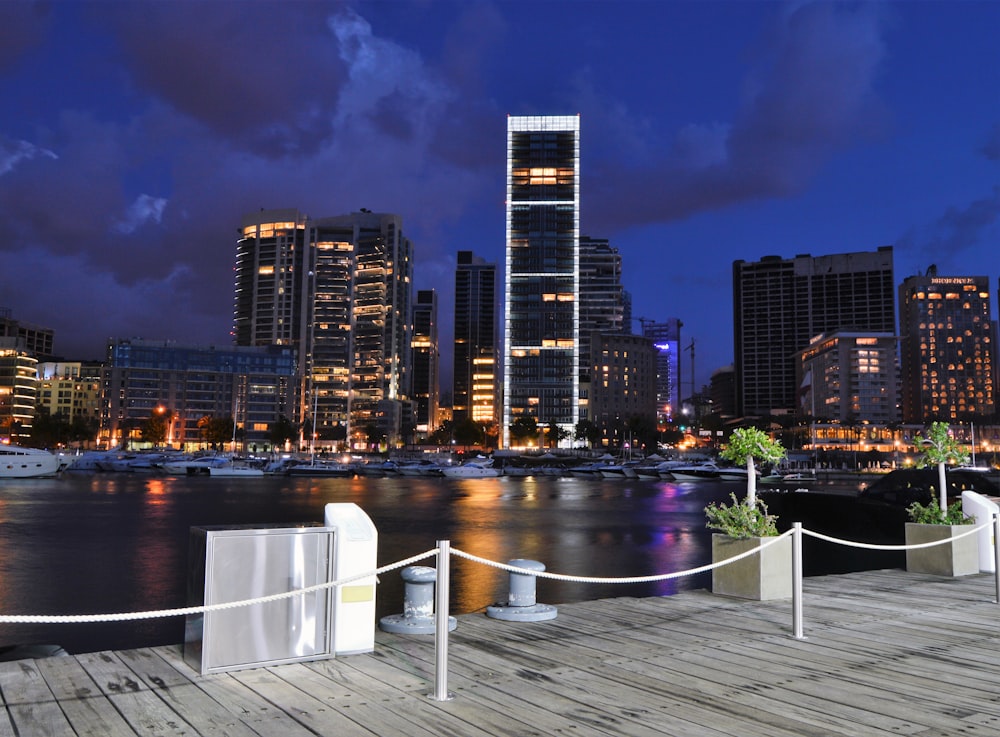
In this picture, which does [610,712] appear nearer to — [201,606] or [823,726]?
[823,726]

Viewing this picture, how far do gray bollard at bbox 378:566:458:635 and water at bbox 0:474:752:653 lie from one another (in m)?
11.5

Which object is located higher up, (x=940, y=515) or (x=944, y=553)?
(x=940, y=515)

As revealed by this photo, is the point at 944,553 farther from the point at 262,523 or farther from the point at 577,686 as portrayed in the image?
the point at 262,523

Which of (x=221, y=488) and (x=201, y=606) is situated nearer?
(x=201, y=606)

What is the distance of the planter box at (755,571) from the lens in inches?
498

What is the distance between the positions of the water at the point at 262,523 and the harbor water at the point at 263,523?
8 cm

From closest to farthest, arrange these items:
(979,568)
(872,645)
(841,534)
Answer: (872,645) < (979,568) < (841,534)

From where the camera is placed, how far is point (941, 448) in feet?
58.4

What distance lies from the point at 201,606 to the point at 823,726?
19.3 ft

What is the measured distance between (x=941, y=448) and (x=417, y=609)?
13.7 m

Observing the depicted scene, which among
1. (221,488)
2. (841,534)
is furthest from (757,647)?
(221,488)

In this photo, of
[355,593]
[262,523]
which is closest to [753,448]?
[355,593]

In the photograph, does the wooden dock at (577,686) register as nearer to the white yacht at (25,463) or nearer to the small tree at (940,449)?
the small tree at (940,449)

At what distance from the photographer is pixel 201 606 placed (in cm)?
760
